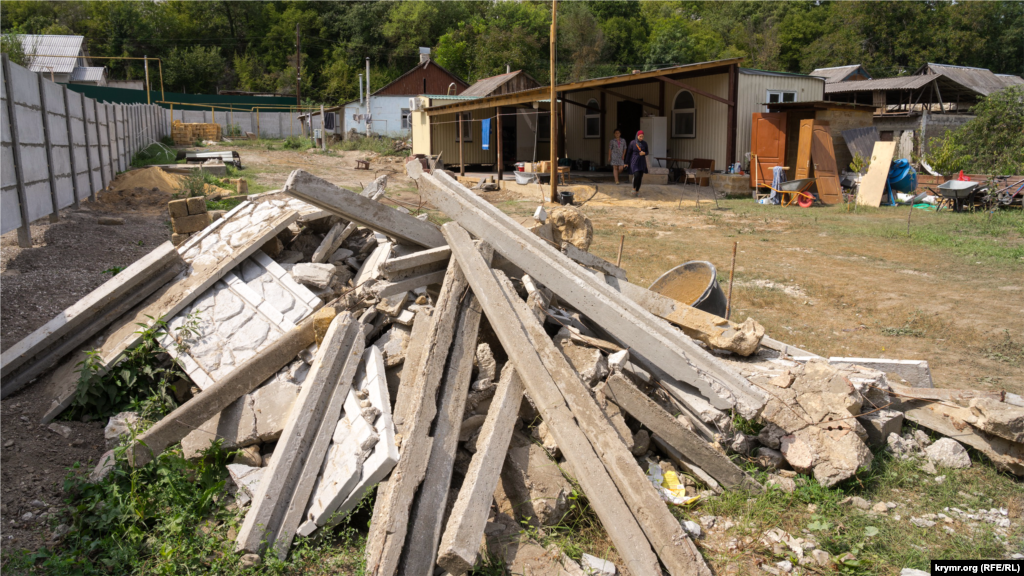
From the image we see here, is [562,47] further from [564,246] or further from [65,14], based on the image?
[564,246]

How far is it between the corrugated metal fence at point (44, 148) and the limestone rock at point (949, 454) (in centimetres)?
937

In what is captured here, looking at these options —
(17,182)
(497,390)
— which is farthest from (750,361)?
(17,182)

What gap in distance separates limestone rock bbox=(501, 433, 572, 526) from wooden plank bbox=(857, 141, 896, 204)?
15.3 metres

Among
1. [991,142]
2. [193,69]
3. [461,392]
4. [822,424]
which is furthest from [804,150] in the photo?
[193,69]

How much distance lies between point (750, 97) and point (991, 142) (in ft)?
24.7

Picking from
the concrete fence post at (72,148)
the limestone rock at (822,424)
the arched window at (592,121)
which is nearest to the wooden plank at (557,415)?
the limestone rock at (822,424)

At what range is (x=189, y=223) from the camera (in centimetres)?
585

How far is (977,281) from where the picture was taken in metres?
8.34

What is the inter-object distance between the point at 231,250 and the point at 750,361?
420 centimetres

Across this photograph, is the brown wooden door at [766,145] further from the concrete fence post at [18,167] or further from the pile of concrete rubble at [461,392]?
the concrete fence post at [18,167]

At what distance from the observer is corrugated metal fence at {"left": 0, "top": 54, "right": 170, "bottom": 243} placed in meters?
7.77

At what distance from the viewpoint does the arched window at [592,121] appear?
74.3 ft

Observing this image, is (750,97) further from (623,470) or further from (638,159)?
(623,470)

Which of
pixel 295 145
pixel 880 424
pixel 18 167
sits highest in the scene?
pixel 295 145
